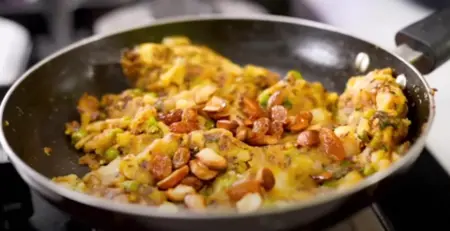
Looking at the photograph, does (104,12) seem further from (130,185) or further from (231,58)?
(130,185)

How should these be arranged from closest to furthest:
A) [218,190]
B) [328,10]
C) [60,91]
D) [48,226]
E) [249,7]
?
[218,190] → [48,226] → [60,91] → [328,10] → [249,7]

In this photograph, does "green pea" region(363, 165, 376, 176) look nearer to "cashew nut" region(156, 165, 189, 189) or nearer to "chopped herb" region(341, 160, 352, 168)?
"chopped herb" region(341, 160, 352, 168)

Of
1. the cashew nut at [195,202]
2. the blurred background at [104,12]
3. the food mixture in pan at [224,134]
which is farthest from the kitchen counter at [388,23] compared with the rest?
the cashew nut at [195,202]

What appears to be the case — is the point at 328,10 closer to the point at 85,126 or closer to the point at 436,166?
the point at 436,166

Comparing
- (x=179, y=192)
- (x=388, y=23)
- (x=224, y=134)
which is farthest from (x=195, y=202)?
(x=388, y=23)

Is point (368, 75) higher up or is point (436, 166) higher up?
point (368, 75)

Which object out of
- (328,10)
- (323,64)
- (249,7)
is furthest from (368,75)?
(249,7)

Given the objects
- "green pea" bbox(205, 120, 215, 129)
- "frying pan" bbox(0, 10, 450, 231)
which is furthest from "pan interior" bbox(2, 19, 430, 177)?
"green pea" bbox(205, 120, 215, 129)
